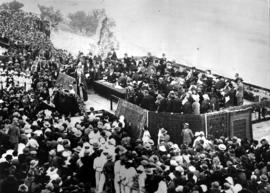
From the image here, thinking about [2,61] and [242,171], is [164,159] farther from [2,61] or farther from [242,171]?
[2,61]

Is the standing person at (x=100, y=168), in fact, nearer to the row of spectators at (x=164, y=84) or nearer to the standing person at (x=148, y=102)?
the row of spectators at (x=164, y=84)

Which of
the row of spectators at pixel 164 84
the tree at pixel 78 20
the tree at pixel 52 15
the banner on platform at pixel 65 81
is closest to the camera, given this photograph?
the row of spectators at pixel 164 84

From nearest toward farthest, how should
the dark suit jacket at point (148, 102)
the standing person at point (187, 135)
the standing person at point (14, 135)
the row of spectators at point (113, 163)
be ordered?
1. the row of spectators at point (113, 163)
2. the standing person at point (14, 135)
3. the standing person at point (187, 135)
4. the dark suit jacket at point (148, 102)

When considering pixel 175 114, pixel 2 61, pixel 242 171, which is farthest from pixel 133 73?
pixel 242 171

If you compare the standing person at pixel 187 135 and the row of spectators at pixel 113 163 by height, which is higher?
the standing person at pixel 187 135

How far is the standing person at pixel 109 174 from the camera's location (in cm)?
814

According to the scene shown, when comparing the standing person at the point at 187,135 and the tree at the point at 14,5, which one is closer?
the standing person at the point at 187,135

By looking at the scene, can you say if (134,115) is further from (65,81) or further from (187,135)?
(65,81)

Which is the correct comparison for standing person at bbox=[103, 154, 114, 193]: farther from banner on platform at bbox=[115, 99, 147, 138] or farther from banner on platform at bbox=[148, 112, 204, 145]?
banner on platform at bbox=[148, 112, 204, 145]

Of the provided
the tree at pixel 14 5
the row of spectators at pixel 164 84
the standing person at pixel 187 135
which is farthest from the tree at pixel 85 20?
the standing person at pixel 187 135

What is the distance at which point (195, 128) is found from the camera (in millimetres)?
11430

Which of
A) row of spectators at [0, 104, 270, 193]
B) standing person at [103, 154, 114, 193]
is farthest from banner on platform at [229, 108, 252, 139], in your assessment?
standing person at [103, 154, 114, 193]

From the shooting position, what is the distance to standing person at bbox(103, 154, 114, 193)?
814cm

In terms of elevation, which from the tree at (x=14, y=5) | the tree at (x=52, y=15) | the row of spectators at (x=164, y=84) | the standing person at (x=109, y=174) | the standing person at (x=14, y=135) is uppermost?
the tree at (x=14, y=5)
